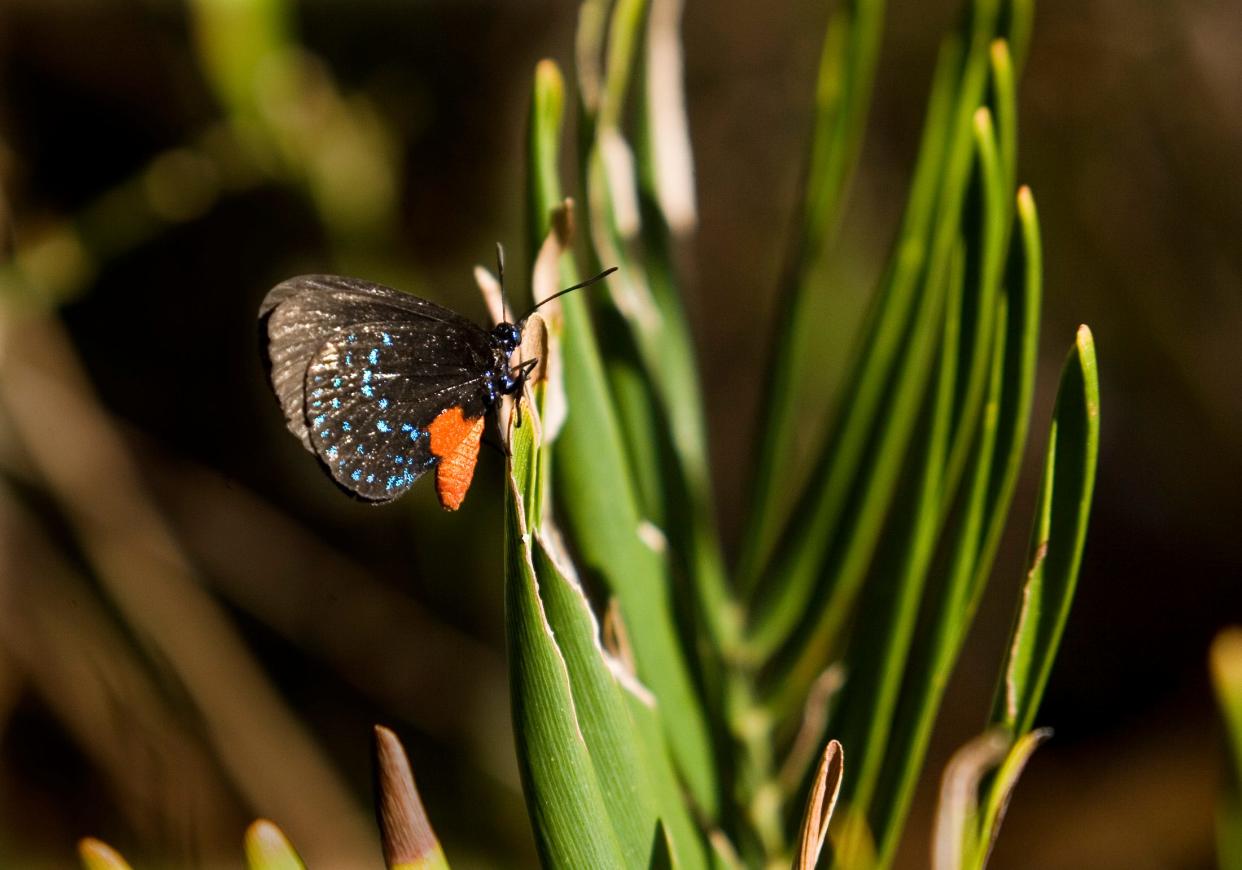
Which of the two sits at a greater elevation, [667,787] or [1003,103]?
[1003,103]

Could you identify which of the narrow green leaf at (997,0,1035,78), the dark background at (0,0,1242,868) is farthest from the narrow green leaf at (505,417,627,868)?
the dark background at (0,0,1242,868)

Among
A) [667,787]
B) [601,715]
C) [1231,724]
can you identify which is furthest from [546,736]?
[1231,724]

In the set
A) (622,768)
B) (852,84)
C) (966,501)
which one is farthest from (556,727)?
(852,84)

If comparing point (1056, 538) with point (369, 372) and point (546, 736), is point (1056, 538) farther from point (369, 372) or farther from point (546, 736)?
point (369, 372)

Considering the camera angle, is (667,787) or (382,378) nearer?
(667,787)

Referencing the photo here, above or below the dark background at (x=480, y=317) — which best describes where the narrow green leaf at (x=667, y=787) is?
below

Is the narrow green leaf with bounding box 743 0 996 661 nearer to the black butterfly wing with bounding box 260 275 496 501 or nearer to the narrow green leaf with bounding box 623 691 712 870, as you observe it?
the narrow green leaf with bounding box 623 691 712 870

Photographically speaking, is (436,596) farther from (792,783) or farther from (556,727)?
(556,727)

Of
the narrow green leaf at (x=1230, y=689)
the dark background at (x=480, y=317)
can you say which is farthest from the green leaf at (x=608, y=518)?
the dark background at (x=480, y=317)

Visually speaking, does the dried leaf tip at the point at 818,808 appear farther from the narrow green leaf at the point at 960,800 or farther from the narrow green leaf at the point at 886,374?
the narrow green leaf at the point at 886,374
